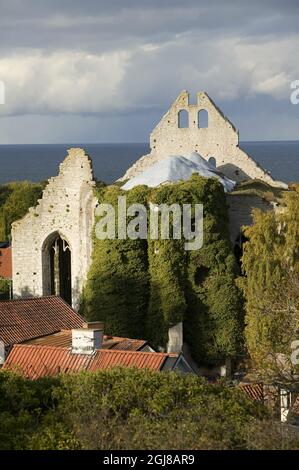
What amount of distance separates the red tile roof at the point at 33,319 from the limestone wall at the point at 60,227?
8226 mm

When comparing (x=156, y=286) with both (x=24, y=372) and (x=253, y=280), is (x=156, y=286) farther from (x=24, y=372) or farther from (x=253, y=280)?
(x=24, y=372)

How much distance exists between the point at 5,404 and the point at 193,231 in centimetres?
1749

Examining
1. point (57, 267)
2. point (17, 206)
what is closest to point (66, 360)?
point (57, 267)

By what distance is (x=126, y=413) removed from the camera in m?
20.0

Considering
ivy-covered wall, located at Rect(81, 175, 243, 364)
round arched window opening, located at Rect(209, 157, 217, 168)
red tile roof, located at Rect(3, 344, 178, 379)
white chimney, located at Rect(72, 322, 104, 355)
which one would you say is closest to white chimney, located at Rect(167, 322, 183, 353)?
ivy-covered wall, located at Rect(81, 175, 243, 364)

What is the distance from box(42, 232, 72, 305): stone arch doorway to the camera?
41.6 meters

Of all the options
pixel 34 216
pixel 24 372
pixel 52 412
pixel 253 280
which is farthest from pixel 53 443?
pixel 34 216

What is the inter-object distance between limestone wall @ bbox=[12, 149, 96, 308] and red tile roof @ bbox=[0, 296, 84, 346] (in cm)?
823

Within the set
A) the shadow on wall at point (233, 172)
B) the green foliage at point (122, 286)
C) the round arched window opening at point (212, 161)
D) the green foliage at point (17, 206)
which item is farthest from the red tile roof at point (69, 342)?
the green foliage at point (17, 206)

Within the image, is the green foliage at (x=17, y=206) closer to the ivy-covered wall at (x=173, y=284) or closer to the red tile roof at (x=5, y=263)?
the red tile roof at (x=5, y=263)

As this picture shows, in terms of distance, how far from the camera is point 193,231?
37.1 metres

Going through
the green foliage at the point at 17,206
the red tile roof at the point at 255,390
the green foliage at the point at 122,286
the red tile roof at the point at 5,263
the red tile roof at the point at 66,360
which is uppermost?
the green foliage at the point at 17,206

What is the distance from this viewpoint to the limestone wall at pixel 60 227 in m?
39.8

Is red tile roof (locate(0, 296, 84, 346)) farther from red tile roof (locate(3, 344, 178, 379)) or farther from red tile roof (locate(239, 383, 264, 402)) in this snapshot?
red tile roof (locate(239, 383, 264, 402))
